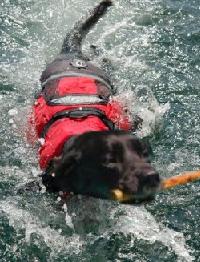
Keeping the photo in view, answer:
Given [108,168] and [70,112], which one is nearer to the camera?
[108,168]

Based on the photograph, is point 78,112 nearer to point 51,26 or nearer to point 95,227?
point 95,227

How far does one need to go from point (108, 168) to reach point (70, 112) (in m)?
1.41

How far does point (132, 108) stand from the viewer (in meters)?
6.27

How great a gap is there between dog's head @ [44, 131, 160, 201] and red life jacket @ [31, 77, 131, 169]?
519 millimetres

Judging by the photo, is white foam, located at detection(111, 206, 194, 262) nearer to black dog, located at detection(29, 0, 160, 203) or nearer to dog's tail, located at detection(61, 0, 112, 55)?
black dog, located at detection(29, 0, 160, 203)

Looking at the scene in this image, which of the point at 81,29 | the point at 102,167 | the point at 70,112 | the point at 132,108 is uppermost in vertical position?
the point at 81,29

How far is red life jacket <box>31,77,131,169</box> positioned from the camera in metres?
4.61

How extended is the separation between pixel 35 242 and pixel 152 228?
3.26ft

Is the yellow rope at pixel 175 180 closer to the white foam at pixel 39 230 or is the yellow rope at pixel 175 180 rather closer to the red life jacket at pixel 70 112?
the red life jacket at pixel 70 112

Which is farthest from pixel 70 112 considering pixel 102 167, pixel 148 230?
pixel 102 167

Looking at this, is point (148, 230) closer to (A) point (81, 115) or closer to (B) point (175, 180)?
(A) point (81, 115)

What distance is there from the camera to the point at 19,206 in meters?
5.11

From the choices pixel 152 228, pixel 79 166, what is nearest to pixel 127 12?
pixel 152 228

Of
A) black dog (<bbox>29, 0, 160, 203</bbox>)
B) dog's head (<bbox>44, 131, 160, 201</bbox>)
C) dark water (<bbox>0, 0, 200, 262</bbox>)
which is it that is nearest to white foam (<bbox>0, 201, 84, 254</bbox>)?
dark water (<bbox>0, 0, 200, 262</bbox>)
